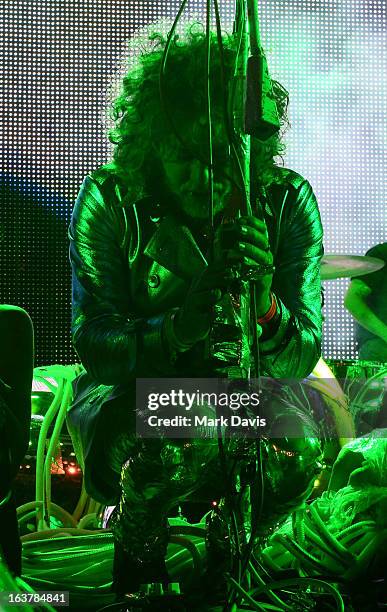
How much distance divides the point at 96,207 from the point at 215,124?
0.71 ft

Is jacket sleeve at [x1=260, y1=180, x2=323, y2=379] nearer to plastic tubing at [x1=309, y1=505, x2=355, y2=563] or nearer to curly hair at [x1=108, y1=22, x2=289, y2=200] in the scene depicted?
curly hair at [x1=108, y1=22, x2=289, y2=200]

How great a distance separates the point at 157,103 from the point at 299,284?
1.18 feet

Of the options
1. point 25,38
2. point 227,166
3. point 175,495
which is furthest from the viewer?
point 25,38

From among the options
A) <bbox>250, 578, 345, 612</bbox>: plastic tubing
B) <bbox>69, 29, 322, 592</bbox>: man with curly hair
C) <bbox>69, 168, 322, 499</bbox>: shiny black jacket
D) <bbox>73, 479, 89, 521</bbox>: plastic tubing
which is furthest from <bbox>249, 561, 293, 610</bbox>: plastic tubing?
<bbox>73, 479, 89, 521</bbox>: plastic tubing

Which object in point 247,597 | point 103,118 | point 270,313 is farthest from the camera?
point 103,118

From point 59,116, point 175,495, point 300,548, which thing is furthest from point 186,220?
point 300,548

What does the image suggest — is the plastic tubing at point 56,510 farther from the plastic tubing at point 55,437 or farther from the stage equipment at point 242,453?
the stage equipment at point 242,453

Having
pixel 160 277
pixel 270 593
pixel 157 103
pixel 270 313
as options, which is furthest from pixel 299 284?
pixel 270 593

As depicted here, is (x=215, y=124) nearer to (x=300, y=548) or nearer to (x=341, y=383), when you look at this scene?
(x=341, y=383)

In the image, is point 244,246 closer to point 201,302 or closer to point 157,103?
point 201,302

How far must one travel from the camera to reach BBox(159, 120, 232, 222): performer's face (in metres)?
1.17

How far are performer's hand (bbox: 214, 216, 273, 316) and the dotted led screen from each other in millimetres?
360

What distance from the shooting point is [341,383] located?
4.62 ft

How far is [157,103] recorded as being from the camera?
124 centimetres
